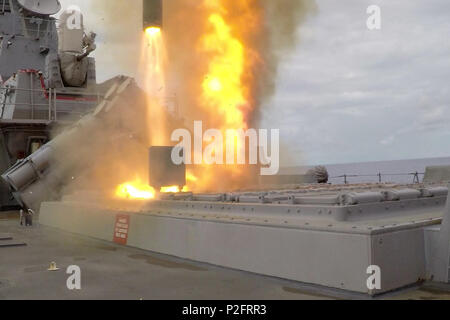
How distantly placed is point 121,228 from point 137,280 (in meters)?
3.21

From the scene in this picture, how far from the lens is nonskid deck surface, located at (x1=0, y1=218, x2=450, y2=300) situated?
17.5ft

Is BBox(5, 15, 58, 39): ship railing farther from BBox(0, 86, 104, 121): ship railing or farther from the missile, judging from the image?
the missile

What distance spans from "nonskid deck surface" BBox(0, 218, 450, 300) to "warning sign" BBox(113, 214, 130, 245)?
0.84 ft

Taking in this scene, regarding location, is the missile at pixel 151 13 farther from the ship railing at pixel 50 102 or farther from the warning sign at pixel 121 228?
the ship railing at pixel 50 102

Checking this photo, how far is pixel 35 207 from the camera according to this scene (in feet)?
50.8

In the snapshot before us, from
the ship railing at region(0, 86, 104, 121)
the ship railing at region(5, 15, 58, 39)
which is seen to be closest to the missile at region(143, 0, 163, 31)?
the ship railing at region(0, 86, 104, 121)

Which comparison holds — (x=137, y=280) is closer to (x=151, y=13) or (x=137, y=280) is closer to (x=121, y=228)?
(x=121, y=228)

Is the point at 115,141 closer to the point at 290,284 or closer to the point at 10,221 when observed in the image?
the point at 10,221

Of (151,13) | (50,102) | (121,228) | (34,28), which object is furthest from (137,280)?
(34,28)

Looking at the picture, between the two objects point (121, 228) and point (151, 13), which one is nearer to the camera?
point (121, 228)

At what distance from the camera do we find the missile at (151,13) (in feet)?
37.2

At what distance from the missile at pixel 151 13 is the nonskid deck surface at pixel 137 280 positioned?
5504 millimetres

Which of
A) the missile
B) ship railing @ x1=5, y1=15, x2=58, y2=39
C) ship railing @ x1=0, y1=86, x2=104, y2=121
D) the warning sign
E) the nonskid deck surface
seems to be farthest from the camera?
ship railing @ x1=5, y1=15, x2=58, y2=39

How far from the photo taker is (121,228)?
30.6ft
